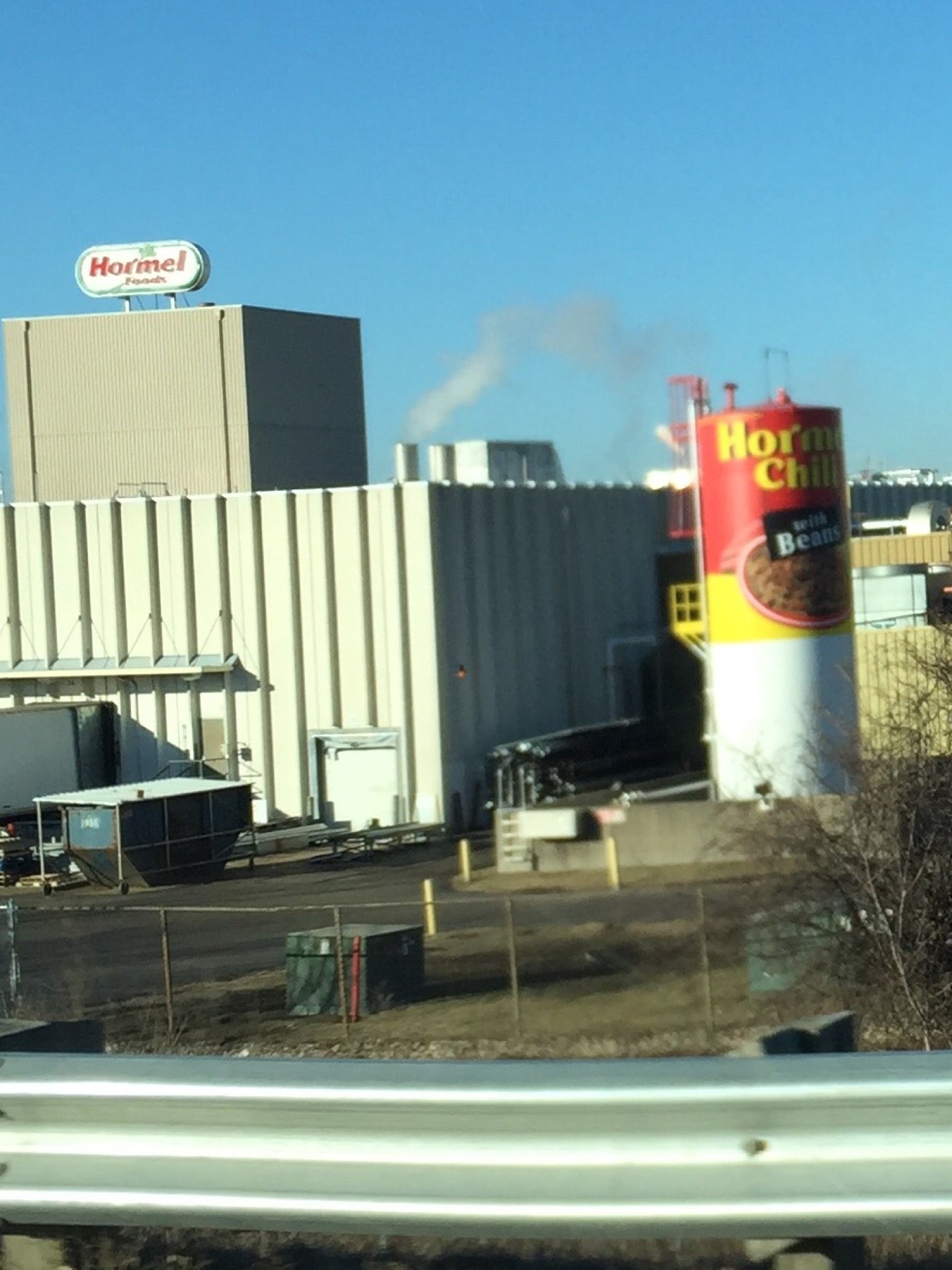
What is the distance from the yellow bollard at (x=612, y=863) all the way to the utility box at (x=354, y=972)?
979cm

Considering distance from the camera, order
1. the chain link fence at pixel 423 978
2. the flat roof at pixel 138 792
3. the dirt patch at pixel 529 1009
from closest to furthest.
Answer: the dirt patch at pixel 529 1009, the chain link fence at pixel 423 978, the flat roof at pixel 138 792

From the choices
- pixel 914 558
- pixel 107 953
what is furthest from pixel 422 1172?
pixel 914 558

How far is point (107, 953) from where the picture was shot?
24.4 meters

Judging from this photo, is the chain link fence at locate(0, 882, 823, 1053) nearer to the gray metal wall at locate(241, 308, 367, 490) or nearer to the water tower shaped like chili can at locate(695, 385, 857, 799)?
the water tower shaped like chili can at locate(695, 385, 857, 799)

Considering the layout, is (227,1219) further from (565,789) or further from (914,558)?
(914,558)

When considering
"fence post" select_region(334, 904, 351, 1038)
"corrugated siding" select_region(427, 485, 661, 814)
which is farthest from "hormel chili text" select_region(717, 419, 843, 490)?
"fence post" select_region(334, 904, 351, 1038)

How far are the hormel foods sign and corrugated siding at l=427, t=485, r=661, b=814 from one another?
1786 cm

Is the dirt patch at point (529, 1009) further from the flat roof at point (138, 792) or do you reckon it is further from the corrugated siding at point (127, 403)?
the corrugated siding at point (127, 403)

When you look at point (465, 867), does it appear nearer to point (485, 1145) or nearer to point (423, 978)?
point (423, 978)

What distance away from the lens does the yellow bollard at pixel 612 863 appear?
2914 cm

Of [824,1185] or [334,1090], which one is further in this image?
[334,1090]

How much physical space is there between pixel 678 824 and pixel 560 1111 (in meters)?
26.4

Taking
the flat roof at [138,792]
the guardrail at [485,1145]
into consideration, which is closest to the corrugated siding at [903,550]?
the flat roof at [138,792]

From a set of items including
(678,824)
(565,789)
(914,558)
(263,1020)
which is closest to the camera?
(263,1020)
